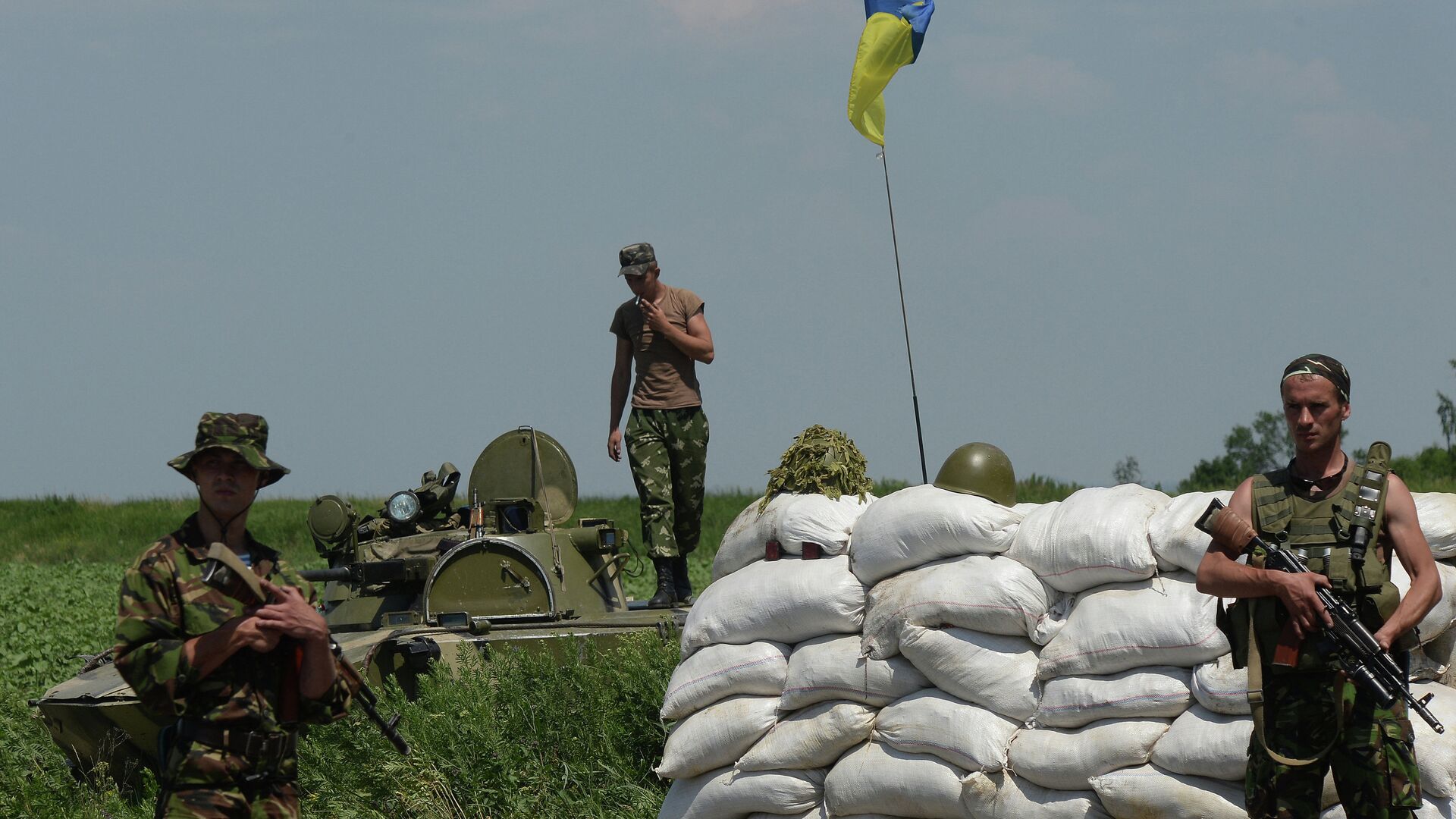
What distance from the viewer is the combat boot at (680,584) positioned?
9789mm

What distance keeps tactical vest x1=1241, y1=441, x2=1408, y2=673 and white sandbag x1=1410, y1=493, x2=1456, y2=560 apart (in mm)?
724

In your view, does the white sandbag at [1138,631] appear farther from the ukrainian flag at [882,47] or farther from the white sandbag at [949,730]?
the ukrainian flag at [882,47]

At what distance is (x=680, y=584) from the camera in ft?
32.4

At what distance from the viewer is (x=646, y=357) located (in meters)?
9.45

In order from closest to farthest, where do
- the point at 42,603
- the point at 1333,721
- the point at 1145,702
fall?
1. the point at 1333,721
2. the point at 1145,702
3. the point at 42,603

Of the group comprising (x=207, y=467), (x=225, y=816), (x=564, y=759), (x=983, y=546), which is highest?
(x=207, y=467)

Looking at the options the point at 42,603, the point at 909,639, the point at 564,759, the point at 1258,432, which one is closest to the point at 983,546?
the point at 909,639

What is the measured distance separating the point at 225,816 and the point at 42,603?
13.6 metres

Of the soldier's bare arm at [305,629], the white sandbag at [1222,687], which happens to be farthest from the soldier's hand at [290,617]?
the white sandbag at [1222,687]

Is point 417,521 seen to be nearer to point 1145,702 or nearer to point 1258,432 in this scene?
point 1145,702

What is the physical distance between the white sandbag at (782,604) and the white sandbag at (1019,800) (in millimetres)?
877

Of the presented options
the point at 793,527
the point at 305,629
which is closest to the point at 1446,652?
the point at 793,527

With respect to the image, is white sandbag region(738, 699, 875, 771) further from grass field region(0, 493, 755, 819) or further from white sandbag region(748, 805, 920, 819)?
grass field region(0, 493, 755, 819)

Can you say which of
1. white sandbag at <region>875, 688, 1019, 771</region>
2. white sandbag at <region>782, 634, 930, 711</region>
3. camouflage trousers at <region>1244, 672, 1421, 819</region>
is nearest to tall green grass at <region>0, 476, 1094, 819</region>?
white sandbag at <region>782, 634, 930, 711</region>
